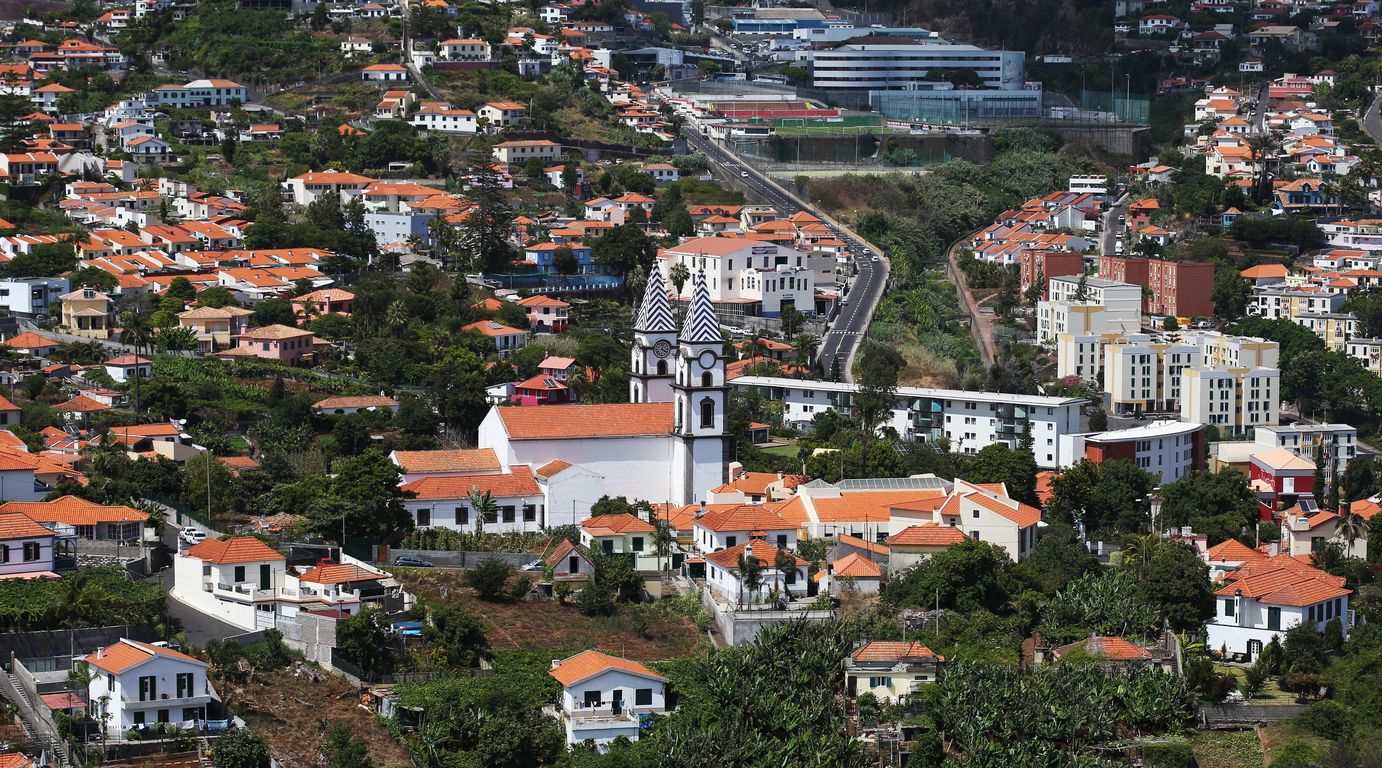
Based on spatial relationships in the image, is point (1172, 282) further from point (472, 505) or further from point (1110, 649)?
point (1110, 649)

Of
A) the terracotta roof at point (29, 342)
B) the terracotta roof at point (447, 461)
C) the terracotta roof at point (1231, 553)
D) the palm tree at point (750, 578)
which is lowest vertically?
the terracotta roof at point (1231, 553)

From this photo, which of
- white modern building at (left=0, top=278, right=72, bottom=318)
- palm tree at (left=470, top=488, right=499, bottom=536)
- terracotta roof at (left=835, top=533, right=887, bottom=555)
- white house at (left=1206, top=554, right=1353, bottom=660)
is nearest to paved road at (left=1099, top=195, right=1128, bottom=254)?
white modern building at (left=0, top=278, right=72, bottom=318)

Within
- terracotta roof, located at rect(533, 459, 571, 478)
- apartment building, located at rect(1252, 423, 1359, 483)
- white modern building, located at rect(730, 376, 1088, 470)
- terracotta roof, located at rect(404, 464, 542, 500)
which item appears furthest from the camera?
apartment building, located at rect(1252, 423, 1359, 483)

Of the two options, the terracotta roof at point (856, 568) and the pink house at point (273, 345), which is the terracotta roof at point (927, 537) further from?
the pink house at point (273, 345)

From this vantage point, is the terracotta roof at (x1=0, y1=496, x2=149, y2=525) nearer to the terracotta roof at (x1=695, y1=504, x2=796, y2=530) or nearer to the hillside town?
the hillside town

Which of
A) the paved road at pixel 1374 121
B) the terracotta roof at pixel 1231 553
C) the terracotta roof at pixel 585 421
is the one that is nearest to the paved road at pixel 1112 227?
the paved road at pixel 1374 121

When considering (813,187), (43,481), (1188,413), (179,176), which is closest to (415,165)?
(179,176)
